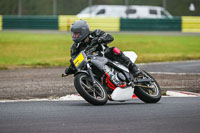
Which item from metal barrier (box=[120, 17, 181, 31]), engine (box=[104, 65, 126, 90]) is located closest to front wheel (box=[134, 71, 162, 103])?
engine (box=[104, 65, 126, 90])

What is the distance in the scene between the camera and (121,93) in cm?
796

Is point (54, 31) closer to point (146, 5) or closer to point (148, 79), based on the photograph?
point (146, 5)

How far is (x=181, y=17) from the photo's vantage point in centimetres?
3303

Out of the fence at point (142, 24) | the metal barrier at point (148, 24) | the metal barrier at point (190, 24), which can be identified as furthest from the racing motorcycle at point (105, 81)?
the metal barrier at point (190, 24)

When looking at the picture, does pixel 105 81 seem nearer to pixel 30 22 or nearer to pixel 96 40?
pixel 96 40

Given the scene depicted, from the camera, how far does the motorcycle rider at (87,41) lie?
26.5ft

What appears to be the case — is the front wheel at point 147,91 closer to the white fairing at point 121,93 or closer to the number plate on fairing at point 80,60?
the white fairing at point 121,93

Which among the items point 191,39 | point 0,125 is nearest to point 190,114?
point 0,125

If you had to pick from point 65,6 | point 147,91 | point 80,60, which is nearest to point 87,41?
point 80,60

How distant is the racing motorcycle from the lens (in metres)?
7.67

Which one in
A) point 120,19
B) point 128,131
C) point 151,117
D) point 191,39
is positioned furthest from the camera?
point 120,19

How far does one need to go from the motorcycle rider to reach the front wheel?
0.24 metres

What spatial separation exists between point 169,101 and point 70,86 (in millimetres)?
2972

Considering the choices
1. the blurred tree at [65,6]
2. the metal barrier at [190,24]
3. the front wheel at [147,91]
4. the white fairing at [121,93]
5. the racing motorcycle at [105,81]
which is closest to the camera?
the racing motorcycle at [105,81]
